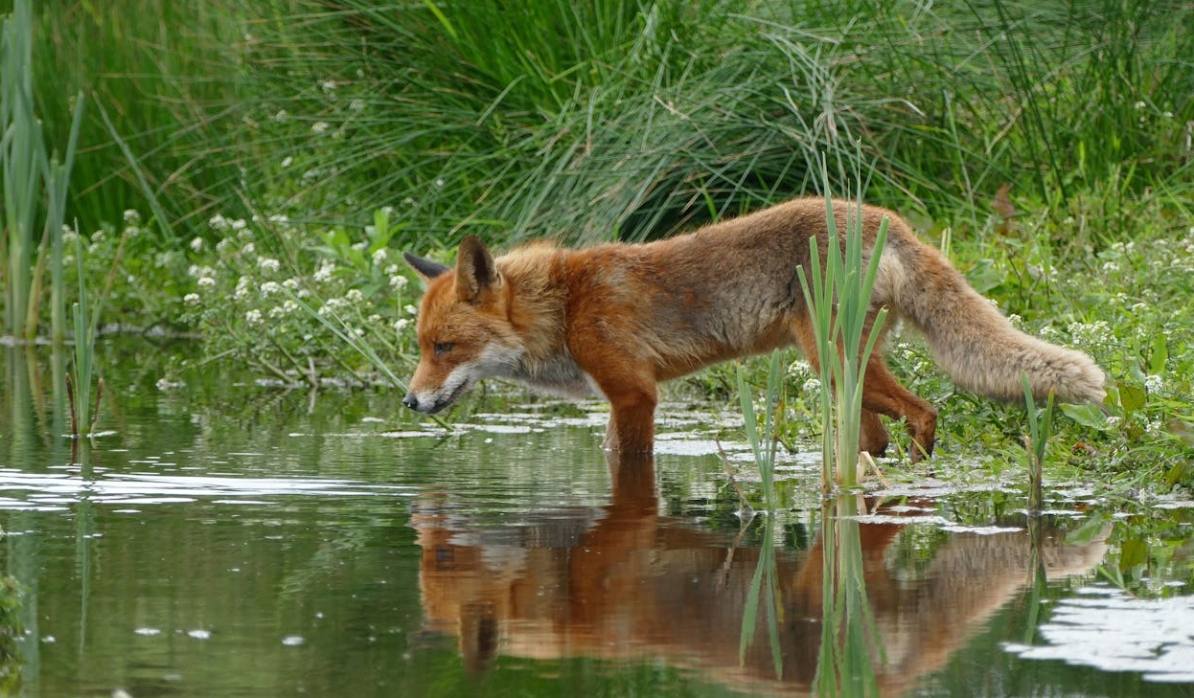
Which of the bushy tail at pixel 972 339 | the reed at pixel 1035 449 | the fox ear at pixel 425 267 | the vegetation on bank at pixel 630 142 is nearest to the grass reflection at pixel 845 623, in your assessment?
the reed at pixel 1035 449

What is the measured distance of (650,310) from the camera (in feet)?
25.3

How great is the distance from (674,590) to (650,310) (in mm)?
3410

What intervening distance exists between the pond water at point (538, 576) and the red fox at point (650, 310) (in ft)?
1.45

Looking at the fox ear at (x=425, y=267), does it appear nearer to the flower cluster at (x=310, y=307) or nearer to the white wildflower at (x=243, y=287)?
the flower cluster at (x=310, y=307)

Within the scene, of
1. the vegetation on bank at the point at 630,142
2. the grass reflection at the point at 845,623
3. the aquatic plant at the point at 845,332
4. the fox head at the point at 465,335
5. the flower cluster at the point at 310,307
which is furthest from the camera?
the vegetation on bank at the point at 630,142

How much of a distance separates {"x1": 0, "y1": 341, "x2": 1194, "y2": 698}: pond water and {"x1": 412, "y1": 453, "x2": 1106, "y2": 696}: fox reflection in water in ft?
0.04

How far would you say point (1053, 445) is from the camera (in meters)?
6.39

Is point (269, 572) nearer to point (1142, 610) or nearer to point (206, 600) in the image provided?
point (206, 600)

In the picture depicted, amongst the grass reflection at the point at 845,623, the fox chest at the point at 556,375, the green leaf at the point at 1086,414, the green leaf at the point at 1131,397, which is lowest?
the grass reflection at the point at 845,623

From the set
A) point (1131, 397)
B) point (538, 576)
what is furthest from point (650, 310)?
point (538, 576)

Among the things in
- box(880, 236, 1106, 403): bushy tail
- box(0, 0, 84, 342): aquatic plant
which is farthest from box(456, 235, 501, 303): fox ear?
box(0, 0, 84, 342): aquatic plant

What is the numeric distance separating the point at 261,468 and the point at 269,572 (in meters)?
2.09

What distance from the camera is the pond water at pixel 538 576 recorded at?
3590mm

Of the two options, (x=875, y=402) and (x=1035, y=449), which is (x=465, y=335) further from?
(x=1035, y=449)
